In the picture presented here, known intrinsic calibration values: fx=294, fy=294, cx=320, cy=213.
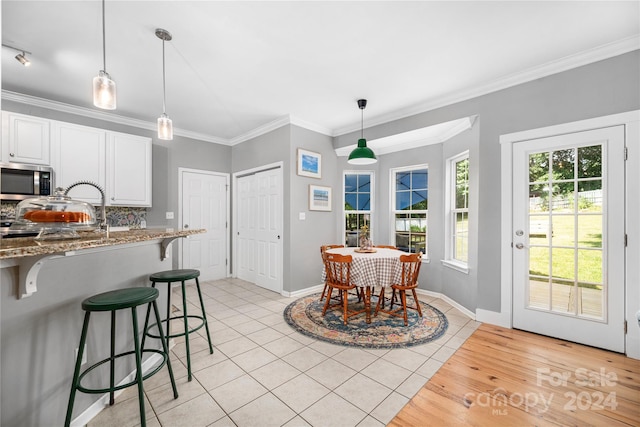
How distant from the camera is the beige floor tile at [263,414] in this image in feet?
6.00

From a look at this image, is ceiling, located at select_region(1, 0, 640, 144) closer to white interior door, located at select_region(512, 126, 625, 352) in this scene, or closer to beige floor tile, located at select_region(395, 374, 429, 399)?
white interior door, located at select_region(512, 126, 625, 352)

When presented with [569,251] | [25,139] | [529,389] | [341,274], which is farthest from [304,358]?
[25,139]

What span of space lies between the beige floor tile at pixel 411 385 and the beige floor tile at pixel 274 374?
800 millimetres

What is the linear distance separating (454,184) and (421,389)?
2961 millimetres

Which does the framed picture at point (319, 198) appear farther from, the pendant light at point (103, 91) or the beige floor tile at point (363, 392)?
the pendant light at point (103, 91)

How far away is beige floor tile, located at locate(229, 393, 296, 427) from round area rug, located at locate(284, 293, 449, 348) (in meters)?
0.98

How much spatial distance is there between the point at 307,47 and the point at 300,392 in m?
2.87

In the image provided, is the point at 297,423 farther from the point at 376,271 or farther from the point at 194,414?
the point at 376,271

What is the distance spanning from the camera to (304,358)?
8.47 feet

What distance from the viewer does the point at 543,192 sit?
3.03m

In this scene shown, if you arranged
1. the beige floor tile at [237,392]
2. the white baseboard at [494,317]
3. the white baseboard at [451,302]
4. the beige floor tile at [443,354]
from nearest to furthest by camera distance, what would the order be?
the beige floor tile at [237,392], the beige floor tile at [443,354], the white baseboard at [494,317], the white baseboard at [451,302]

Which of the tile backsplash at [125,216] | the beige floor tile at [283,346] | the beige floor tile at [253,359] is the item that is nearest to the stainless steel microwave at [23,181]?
the tile backsplash at [125,216]

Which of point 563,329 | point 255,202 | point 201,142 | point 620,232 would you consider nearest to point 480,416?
Result: point 563,329

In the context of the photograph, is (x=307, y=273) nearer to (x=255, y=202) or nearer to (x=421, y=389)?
(x=255, y=202)
